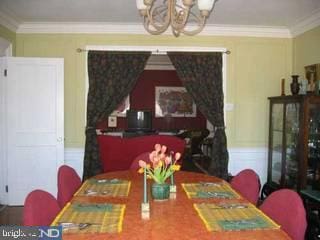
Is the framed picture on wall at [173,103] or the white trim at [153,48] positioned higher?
the white trim at [153,48]

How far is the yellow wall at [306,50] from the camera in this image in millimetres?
4625

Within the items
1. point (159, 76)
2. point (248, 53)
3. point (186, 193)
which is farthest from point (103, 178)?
point (159, 76)

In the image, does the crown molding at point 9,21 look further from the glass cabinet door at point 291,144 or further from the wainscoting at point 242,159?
the glass cabinet door at point 291,144

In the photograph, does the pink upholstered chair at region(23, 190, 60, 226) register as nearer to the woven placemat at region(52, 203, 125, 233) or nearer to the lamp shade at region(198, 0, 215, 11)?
the woven placemat at region(52, 203, 125, 233)

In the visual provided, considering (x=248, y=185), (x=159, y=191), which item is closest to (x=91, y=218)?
(x=159, y=191)

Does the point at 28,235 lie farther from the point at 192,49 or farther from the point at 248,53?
the point at 248,53

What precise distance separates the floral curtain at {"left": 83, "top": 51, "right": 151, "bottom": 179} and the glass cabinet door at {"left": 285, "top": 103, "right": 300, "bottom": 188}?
2.18 meters

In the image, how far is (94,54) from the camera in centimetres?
513

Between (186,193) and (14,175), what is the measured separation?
10.7ft

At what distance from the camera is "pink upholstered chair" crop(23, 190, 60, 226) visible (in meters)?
1.85

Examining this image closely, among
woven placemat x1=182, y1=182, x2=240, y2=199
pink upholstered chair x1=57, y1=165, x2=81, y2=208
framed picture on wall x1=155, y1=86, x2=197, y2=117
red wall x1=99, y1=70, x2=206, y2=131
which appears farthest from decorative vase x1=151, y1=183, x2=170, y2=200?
framed picture on wall x1=155, y1=86, x2=197, y2=117

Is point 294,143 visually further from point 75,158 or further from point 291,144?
point 75,158

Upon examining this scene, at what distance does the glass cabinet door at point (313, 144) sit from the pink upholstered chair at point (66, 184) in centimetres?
283

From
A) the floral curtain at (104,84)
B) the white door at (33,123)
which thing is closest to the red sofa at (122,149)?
the floral curtain at (104,84)
